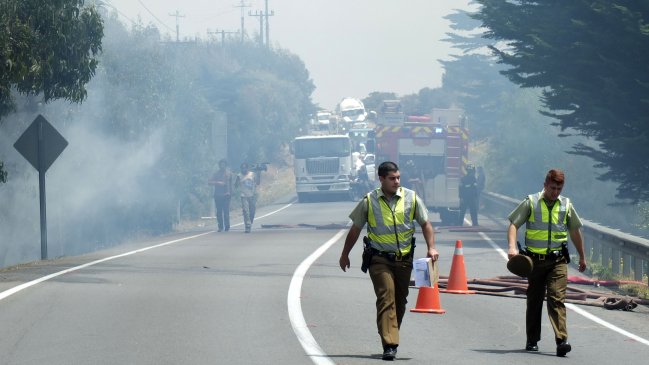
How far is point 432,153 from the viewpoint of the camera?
148 feet

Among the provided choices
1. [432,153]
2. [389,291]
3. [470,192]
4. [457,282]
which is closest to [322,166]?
[432,153]

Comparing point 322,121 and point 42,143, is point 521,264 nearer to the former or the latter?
point 42,143

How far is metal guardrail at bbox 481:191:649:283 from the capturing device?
67.7 feet

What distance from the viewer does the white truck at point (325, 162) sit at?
62500 millimetres

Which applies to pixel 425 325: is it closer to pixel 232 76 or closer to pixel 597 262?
pixel 597 262

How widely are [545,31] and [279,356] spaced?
1949 centimetres

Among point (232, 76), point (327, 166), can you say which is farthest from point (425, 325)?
point (232, 76)

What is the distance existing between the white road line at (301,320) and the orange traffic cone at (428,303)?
53.5 inches

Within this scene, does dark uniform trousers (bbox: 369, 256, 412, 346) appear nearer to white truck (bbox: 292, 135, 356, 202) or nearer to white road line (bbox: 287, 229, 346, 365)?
white road line (bbox: 287, 229, 346, 365)

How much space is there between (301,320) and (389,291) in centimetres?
298

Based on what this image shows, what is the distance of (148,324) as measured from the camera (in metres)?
13.7

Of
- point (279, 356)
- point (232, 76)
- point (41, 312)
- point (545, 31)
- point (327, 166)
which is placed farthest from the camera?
point (232, 76)

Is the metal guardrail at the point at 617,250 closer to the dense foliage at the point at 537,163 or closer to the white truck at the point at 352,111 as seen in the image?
the dense foliage at the point at 537,163

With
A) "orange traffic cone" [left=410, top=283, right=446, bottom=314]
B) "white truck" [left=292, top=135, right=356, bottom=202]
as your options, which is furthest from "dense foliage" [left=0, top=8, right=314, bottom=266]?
"orange traffic cone" [left=410, top=283, right=446, bottom=314]
